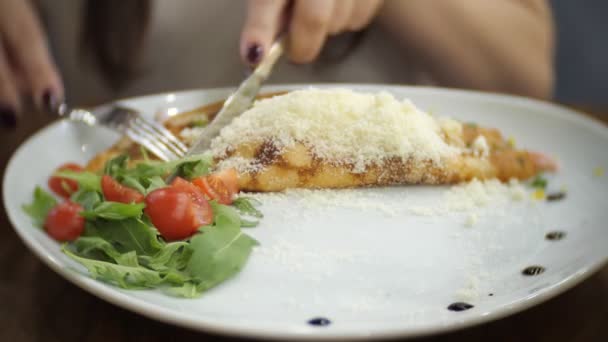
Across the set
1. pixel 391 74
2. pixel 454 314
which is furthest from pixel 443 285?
pixel 391 74

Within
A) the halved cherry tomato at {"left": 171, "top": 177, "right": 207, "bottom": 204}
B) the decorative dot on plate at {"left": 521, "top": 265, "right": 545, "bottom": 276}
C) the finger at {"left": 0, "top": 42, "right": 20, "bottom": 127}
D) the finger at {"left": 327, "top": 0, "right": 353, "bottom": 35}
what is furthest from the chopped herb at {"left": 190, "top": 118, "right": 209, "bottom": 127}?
the decorative dot on plate at {"left": 521, "top": 265, "right": 545, "bottom": 276}

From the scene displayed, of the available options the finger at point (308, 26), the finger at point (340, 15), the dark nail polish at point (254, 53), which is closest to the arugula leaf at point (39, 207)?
the dark nail polish at point (254, 53)

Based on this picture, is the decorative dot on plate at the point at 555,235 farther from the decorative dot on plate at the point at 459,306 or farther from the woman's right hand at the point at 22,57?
the woman's right hand at the point at 22,57

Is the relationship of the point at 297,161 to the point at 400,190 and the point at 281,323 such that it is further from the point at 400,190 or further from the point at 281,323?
the point at 281,323

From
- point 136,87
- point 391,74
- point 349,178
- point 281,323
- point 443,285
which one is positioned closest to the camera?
point 281,323

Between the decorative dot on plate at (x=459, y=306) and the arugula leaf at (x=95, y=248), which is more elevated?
the arugula leaf at (x=95, y=248)

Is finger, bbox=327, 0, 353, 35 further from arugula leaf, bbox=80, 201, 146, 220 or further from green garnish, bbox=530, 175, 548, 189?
arugula leaf, bbox=80, 201, 146, 220
